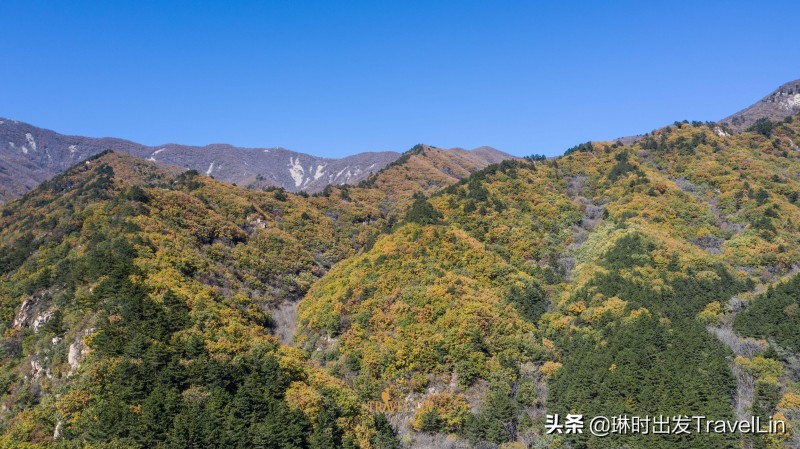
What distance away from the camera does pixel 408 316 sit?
66812 millimetres

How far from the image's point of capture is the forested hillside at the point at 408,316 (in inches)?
1934

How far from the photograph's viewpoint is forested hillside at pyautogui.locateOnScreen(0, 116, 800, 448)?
49125 millimetres

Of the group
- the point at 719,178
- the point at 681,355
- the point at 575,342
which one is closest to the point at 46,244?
the point at 575,342

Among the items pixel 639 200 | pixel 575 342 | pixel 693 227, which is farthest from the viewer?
pixel 639 200

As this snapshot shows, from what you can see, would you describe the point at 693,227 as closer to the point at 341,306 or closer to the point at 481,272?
the point at 481,272

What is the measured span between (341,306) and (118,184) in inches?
2605

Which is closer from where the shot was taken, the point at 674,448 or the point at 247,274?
the point at 674,448

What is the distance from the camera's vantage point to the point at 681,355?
180 ft

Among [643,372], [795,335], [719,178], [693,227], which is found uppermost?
[719,178]
